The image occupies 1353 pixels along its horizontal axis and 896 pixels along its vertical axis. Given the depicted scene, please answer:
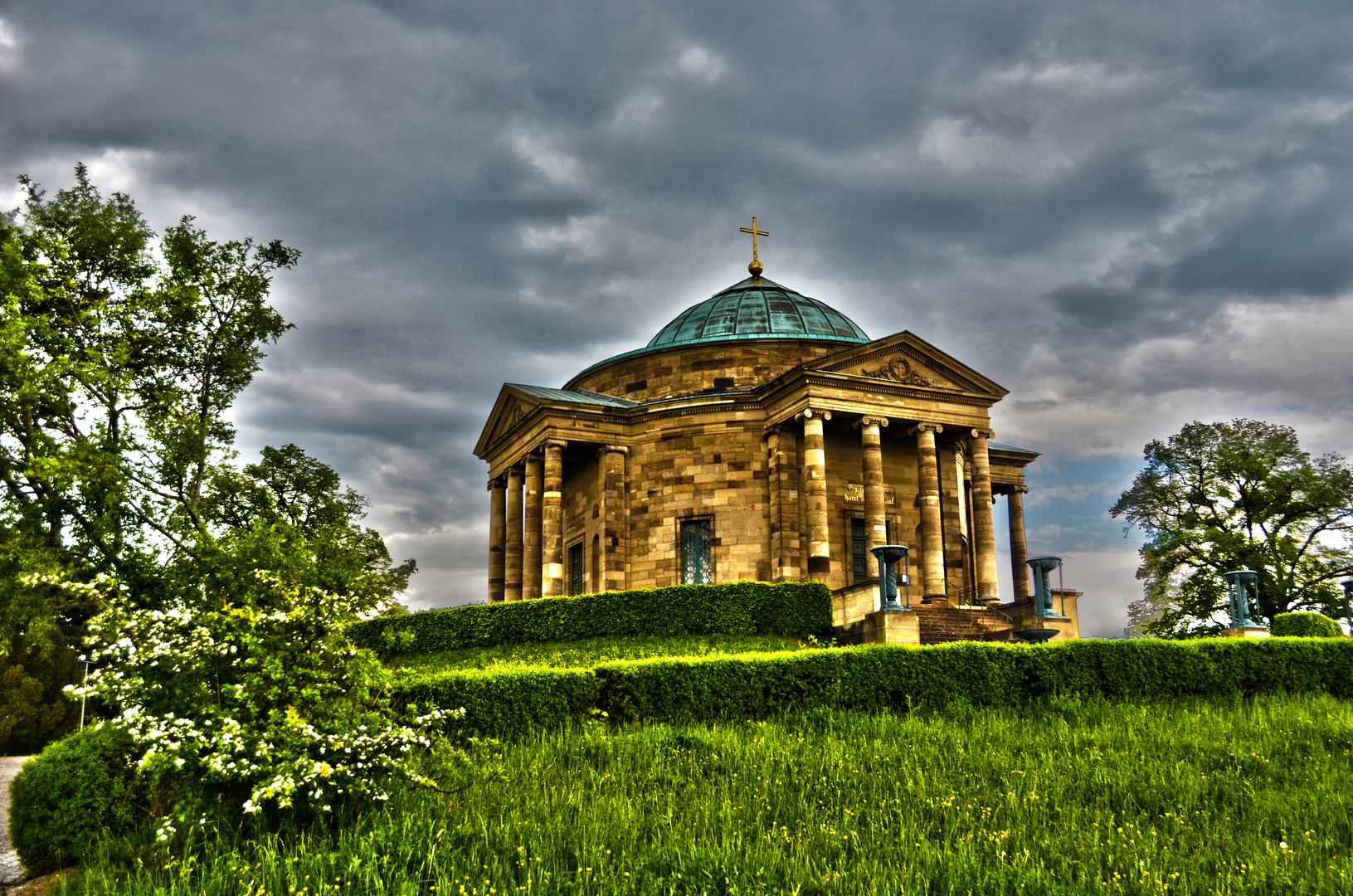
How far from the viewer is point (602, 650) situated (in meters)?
23.6

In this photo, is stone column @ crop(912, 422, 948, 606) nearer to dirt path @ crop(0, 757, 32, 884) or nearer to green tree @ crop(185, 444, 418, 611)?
Answer: green tree @ crop(185, 444, 418, 611)

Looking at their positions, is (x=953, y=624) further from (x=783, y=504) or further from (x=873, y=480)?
(x=783, y=504)

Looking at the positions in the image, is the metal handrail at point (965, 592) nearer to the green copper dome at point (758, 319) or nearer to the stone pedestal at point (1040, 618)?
the stone pedestal at point (1040, 618)

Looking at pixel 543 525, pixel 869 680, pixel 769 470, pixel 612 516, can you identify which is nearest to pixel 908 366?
pixel 769 470

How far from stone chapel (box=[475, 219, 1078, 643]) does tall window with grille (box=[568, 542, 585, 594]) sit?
9cm

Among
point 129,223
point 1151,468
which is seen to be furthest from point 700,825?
point 1151,468

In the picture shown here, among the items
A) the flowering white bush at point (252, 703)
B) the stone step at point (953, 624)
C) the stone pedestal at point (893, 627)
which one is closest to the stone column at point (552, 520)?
the stone step at point (953, 624)

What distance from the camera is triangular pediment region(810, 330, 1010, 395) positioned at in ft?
102

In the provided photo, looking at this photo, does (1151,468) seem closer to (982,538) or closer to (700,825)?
(982,538)

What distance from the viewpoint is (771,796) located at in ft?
35.4

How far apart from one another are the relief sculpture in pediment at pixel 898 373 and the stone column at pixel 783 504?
130 inches

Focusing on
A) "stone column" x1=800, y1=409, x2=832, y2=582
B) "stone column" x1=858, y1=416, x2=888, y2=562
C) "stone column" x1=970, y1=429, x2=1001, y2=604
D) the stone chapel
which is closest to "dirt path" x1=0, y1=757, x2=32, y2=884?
the stone chapel

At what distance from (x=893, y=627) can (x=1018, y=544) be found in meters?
17.6

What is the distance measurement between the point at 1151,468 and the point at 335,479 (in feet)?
111
